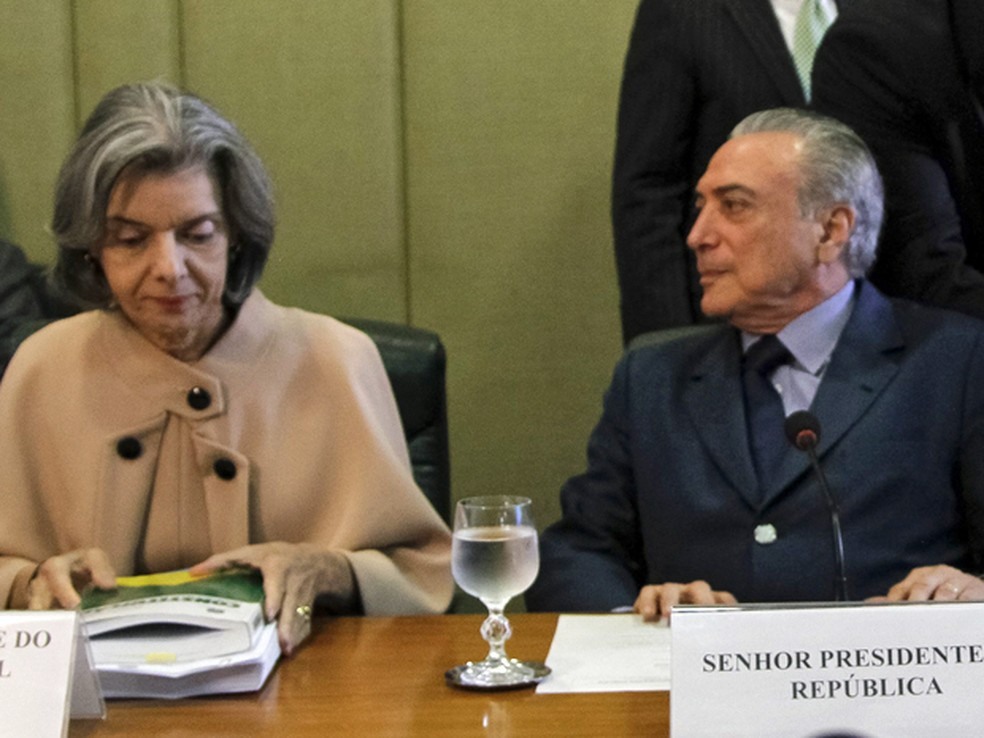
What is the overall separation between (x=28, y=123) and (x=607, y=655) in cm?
226

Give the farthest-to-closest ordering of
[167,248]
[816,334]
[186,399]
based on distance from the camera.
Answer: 1. [816,334]
2. [186,399]
3. [167,248]

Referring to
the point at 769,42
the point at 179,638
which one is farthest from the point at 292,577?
the point at 769,42

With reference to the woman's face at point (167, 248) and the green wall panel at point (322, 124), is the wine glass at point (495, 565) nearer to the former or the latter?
the woman's face at point (167, 248)

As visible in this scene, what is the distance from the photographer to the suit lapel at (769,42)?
A: 2670 millimetres

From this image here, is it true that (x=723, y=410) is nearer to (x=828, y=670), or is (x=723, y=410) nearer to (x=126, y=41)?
(x=828, y=670)

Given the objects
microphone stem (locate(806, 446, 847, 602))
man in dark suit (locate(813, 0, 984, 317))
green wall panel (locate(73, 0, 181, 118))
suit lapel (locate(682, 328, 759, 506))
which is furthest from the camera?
green wall panel (locate(73, 0, 181, 118))

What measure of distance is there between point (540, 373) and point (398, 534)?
4.69ft

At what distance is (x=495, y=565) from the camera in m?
1.57

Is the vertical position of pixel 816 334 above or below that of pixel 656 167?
below

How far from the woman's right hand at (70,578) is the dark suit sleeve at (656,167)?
1216 mm

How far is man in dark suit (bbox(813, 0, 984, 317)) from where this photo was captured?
102 inches

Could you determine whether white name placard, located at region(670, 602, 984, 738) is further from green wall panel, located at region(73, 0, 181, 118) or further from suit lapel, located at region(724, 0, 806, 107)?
green wall panel, located at region(73, 0, 181, 118)

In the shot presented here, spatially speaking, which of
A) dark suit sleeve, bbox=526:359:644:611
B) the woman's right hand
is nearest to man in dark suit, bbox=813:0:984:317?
dark suit sleeve, bbox=526:359:644:611

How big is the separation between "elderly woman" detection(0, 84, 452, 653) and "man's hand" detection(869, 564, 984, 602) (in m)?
0.61
